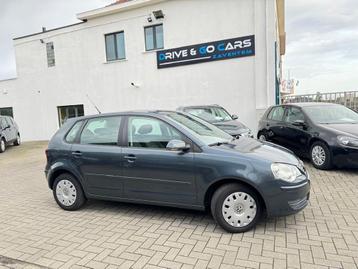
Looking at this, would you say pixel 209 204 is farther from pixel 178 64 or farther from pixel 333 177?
pixel 178 64

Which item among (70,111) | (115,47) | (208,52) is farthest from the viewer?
(70,111)

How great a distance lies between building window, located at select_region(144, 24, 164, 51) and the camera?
13758 mm

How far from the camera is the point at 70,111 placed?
16.9m

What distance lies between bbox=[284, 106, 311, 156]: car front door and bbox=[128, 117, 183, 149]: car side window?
4119 mm

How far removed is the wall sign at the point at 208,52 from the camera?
12.0 meters

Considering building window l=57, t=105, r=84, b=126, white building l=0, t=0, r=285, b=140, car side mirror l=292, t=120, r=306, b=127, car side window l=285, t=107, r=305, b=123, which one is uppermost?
white building l=0, t=0, r=285, b=140

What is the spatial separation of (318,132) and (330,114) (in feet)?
3.24

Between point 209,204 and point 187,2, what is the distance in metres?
11.1

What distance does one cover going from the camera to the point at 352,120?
7.01m

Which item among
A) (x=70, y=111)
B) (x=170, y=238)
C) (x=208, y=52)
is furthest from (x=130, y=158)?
(x=70, y=111)

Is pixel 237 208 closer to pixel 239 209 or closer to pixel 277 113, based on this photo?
pixel 239 209

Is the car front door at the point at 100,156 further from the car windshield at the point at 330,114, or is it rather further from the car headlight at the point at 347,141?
the car windshield at the point at 330,114

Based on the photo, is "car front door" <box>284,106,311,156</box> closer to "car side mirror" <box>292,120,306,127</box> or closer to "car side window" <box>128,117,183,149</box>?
"car side mirror" <box>292,120,306,127</box>

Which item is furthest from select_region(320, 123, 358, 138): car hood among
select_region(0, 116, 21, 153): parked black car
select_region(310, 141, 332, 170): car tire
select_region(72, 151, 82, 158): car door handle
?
select_region(0, 116, 21, 153): parked black car
